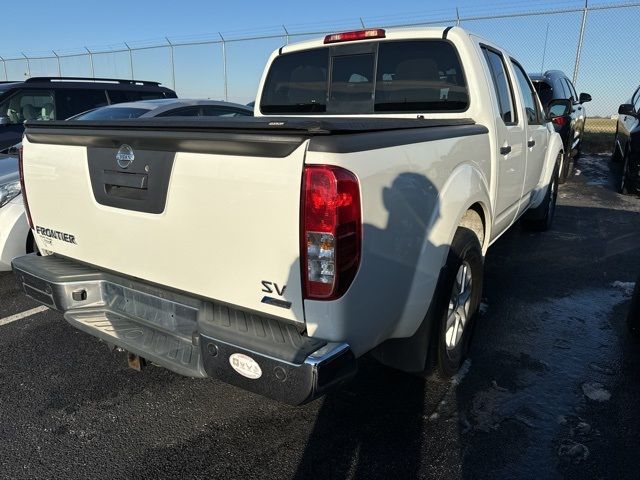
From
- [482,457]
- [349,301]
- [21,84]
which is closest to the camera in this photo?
[349,301]

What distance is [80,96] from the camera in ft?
25.9

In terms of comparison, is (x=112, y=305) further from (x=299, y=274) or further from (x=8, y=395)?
(x=299, y=274)

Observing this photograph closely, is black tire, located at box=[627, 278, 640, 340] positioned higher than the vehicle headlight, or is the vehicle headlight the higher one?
the vehicle headlight

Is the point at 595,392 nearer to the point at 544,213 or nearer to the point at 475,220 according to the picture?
the point at 475,220

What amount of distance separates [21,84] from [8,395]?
6.35 metres

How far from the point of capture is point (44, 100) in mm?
7742

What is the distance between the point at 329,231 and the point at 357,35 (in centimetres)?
247

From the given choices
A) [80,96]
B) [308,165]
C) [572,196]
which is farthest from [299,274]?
[572,196]

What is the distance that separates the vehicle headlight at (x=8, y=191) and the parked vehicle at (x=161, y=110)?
161 cm

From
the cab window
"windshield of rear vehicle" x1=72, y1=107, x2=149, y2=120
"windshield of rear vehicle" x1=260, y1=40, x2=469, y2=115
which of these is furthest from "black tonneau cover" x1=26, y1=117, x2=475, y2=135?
the cab window

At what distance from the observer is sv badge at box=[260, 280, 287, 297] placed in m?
1.94

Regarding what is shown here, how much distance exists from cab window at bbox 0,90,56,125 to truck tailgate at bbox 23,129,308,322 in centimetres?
583

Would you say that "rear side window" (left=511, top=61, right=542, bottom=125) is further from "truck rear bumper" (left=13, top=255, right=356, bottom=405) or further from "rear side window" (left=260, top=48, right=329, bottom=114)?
"truck rear bumper" (left=13, top=255, right=356, bottom=405)

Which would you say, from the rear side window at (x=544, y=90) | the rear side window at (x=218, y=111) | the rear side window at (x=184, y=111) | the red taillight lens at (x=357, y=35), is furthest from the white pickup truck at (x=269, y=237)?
the rear side window at (x=544, y=90)
